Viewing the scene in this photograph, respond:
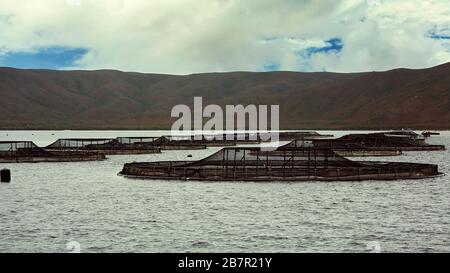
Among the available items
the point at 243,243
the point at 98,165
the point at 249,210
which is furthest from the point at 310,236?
the point at 98,165

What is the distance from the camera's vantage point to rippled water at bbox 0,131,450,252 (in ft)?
101

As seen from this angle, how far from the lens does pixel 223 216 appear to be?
130 ft

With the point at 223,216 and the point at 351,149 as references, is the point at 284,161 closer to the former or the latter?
the point at 223,216

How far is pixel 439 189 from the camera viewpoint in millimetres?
53875

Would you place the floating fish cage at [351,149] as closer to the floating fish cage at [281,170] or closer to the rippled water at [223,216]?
the rippled water at [223,216]

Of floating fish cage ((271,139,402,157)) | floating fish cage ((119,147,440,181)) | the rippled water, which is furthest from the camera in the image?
floating fish cage ((271,139,402,157))

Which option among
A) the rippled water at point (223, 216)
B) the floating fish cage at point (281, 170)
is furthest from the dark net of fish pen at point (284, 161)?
the rippled water at point (223, 216)

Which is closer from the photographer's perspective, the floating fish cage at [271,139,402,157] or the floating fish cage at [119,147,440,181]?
the floating fish cage at [119,147,440,181]

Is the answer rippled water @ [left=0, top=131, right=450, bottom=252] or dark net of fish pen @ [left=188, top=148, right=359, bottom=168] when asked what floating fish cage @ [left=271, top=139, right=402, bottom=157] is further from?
dark net of fish pen @ [left=188, top=148, right=359, bottom=168]

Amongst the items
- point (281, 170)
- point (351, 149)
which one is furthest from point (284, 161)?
point (351, 149)

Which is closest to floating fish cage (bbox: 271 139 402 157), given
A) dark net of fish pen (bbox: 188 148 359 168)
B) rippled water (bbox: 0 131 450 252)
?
rippled water (bbox: 0 131 450 252)

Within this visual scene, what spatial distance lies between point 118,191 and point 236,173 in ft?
33.1

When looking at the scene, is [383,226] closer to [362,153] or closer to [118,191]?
[118,191]

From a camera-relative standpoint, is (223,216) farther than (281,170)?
No
